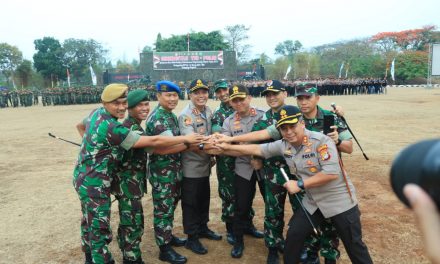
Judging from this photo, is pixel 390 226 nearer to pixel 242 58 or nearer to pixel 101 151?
pixel 101 151

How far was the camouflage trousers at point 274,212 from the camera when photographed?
3.92 metres

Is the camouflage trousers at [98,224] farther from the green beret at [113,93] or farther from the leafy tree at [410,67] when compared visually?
the leafy tree at [410,67]

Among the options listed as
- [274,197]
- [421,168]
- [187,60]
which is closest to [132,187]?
[274,197]

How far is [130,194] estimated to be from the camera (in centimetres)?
372

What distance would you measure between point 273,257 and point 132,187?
1727 millimetres

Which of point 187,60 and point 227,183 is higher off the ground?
point 187,60

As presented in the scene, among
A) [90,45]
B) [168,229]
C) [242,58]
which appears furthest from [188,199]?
[90,45]

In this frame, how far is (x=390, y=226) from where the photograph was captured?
4.62 m

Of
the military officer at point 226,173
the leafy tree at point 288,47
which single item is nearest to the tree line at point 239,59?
the leafy tree at point 288,47

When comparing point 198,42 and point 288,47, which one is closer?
point 198,42

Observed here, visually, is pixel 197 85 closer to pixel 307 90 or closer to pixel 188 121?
pixel 188 121

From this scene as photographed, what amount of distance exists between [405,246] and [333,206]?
1615mm

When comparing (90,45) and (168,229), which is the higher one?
A: (90,45)

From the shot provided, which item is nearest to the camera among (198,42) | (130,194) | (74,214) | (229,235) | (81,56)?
(130,194)
